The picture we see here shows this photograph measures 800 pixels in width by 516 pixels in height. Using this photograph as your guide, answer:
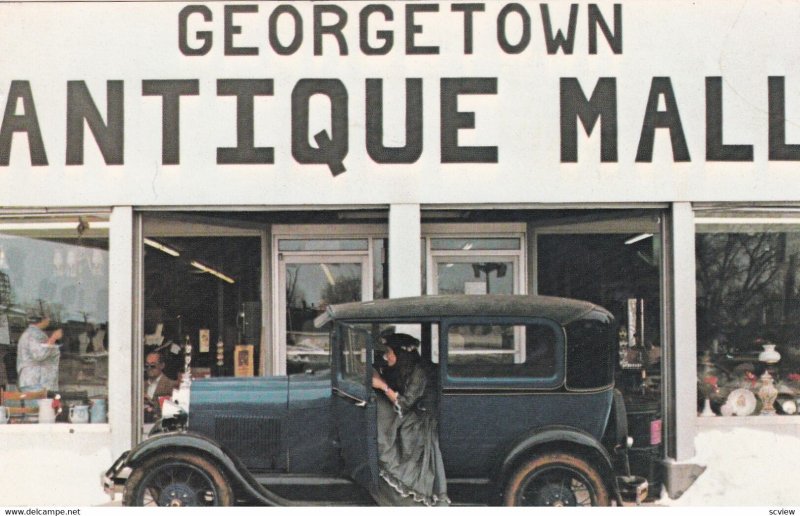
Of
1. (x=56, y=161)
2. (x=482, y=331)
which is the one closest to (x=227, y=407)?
(x=482, y=331)

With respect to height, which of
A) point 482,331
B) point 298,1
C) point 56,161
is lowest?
point 482,331

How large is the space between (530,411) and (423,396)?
0.78m

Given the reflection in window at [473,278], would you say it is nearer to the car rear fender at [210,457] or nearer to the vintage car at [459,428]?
the vintage car at [459,428]

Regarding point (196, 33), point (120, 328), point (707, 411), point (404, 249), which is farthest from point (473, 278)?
point (196, 33)

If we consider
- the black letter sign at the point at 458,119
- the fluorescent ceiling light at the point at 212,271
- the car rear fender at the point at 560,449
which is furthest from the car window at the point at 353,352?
the fluorescent ceiling light at the point at 212,271

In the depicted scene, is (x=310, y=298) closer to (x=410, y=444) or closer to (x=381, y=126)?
(x=381, y=126)

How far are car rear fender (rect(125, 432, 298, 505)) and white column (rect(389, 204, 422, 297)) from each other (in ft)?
7.16

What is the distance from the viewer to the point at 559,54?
6.87 metres

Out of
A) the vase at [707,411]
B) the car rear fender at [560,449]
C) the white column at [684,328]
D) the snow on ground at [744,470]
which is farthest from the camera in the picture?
the vase at [707,411]

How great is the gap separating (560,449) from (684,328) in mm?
2358

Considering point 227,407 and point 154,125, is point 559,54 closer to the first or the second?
point 154,125

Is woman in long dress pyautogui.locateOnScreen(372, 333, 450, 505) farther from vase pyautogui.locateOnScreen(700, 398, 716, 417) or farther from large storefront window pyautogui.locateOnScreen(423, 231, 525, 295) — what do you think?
vase pyautogui.locateOnScreen(700, 398, 716, 417)

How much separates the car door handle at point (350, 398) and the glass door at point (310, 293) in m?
2.35

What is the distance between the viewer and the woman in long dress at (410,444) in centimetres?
524
